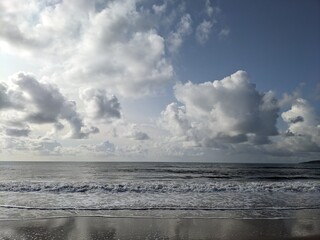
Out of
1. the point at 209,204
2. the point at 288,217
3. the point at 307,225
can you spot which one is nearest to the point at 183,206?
the point at 209,204

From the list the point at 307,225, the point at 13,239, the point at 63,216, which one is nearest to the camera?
the point at 13,239

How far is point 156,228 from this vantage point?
33.0 ft

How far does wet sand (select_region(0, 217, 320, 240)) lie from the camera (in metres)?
9.13

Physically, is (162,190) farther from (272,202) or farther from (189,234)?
(189,234)

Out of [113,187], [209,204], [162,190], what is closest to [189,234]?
[209,204]

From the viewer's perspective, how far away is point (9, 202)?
15.5 metres

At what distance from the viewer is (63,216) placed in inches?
472

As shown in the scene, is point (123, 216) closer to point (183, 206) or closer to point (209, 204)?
point (183, 206)

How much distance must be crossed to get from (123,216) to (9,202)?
7.11 metres

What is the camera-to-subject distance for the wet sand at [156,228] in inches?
360

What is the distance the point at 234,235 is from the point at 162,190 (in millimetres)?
13407

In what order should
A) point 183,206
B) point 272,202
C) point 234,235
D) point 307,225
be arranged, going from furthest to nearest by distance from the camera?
point 272,202, point 183,206, point 307,225, point 234,235

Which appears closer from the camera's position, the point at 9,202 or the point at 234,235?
the point at 234,235

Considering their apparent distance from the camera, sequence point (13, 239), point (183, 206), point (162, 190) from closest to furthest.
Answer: point (13, 239) → point (183, 206) → point (162, 190)
